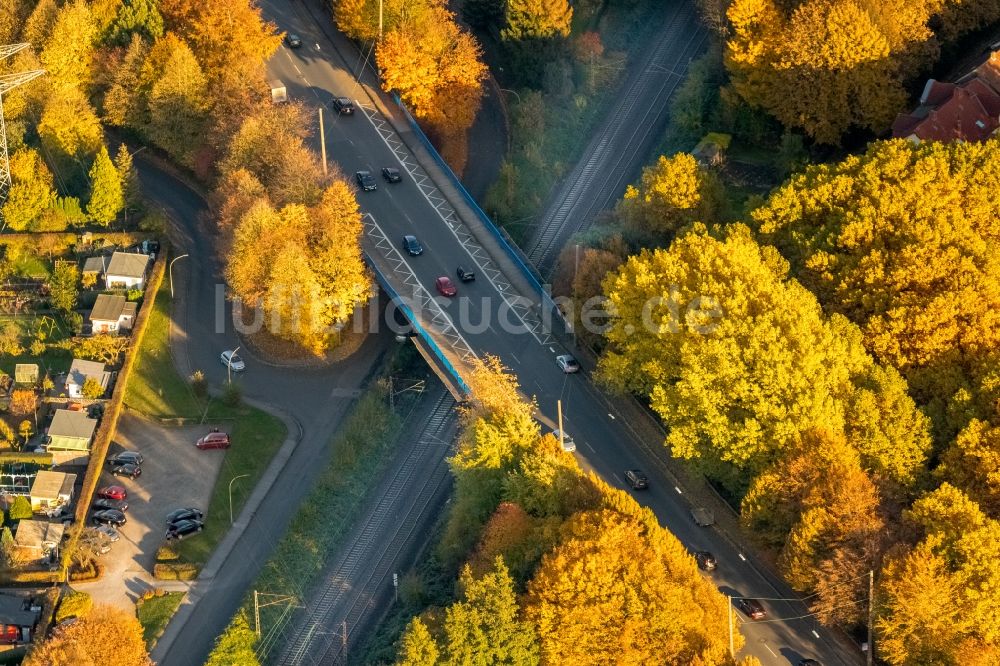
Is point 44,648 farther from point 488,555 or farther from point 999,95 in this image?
point 999,95

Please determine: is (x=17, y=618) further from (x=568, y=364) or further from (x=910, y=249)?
(x=910, y=249)

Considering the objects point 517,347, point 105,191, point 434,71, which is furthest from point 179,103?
point 517,347

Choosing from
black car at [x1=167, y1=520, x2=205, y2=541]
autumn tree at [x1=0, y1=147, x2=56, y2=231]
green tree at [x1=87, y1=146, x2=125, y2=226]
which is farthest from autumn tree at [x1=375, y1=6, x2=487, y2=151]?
black car at [x1=167, y1=520, x2=205, y2=541]

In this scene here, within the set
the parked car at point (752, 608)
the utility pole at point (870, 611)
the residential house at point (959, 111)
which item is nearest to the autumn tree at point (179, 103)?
the residential house at point (959, 111)

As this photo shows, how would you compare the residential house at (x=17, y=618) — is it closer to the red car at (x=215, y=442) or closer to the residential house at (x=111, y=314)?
the red car at (x=215, y=442)

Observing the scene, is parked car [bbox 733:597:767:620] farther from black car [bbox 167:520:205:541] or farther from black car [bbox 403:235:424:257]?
black car [bbox 403:235:424:257]

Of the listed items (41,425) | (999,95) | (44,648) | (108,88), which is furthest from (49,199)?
(999,95)
